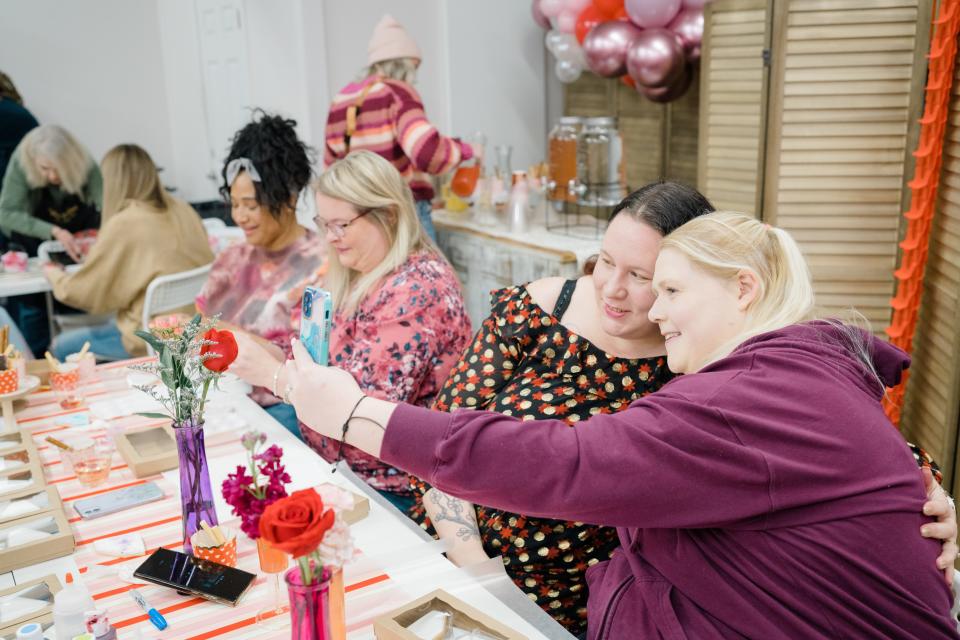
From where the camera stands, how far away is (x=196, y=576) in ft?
4.42

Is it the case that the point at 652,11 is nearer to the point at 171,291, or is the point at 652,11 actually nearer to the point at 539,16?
the point at 539,16

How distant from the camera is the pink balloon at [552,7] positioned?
4525 millimetres

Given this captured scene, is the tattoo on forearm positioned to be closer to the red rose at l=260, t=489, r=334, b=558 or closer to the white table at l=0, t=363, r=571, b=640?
the white table at l=0, t=363, r=571, b=640

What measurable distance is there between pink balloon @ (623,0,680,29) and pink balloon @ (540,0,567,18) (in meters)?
0.82

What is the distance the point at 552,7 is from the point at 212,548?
3.90 metres

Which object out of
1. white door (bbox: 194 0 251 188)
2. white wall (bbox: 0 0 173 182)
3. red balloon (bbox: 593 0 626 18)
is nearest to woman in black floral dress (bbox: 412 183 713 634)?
red balloon (bbox: 593 0 626 18)

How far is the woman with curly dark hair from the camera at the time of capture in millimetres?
2744

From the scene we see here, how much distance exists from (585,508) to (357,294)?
51.0 inches

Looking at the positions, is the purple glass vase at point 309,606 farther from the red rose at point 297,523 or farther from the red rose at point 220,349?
the red rose at point 220,349

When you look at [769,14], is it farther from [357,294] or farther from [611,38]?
[357,294]

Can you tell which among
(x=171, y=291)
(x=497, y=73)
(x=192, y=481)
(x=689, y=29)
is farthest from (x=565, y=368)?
(x=497, y=73)

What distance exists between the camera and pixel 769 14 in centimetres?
310

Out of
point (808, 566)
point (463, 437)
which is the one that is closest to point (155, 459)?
point (463, 437)

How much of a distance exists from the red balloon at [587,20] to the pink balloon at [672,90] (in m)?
0.45
